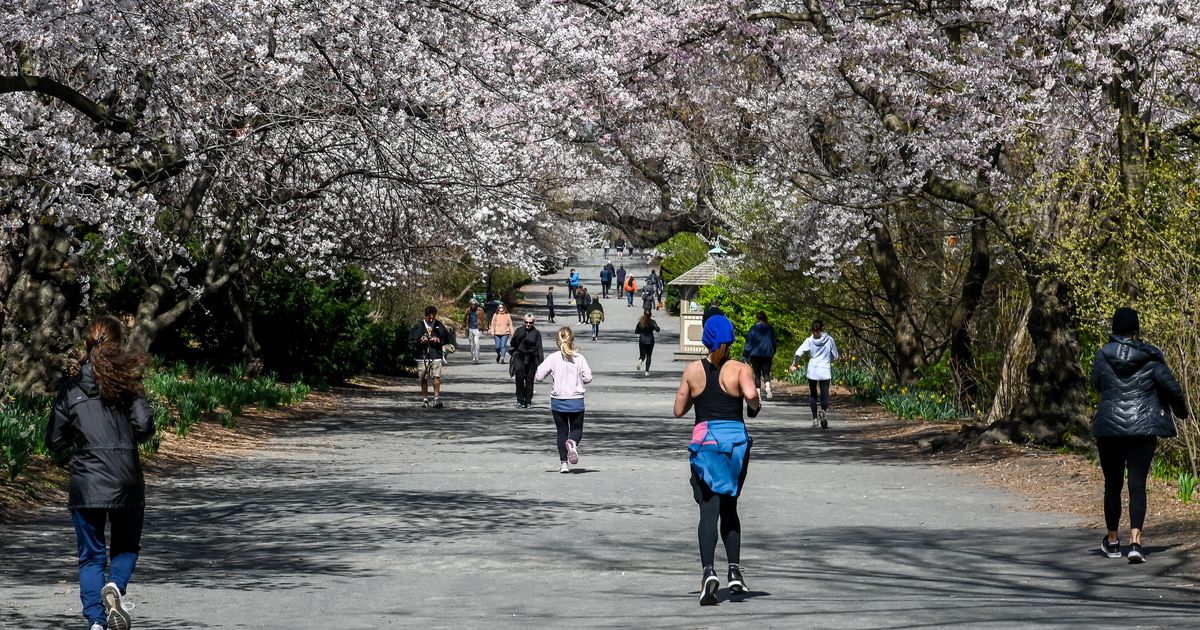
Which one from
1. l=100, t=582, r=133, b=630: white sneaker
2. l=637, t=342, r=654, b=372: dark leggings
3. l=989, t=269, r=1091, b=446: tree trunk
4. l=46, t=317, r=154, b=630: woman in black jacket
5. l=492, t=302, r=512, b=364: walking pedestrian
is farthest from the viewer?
l=492, t=302, r=512, b=364: walking pedestrian

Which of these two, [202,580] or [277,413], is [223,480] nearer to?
[202,580]

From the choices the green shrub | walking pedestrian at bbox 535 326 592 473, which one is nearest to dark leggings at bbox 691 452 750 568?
the green shrub

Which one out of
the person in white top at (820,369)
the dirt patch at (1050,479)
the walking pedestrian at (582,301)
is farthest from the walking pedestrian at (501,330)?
the walking pedestrian at (582,301)

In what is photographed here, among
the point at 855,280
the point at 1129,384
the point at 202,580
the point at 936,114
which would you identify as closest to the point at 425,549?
the point at 202,580

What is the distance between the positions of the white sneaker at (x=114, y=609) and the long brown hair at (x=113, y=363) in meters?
0.95

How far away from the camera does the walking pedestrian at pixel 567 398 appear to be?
1670cm

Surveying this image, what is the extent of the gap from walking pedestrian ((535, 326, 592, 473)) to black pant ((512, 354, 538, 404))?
357 inches

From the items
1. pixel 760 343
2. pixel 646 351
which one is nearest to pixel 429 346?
pixel 760 343

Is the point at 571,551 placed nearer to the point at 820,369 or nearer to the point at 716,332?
the point at 716,332

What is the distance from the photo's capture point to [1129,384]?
34.7 ft

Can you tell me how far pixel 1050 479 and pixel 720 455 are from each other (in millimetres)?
7476

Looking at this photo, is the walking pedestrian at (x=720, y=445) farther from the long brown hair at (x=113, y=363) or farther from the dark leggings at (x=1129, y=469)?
the long brown hair at (x=113, y=363)

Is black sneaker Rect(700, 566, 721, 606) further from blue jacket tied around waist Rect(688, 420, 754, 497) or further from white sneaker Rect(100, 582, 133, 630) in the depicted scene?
white sneaker Rect(100, 582, 133, 630)

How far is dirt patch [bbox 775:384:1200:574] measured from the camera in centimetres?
1182
